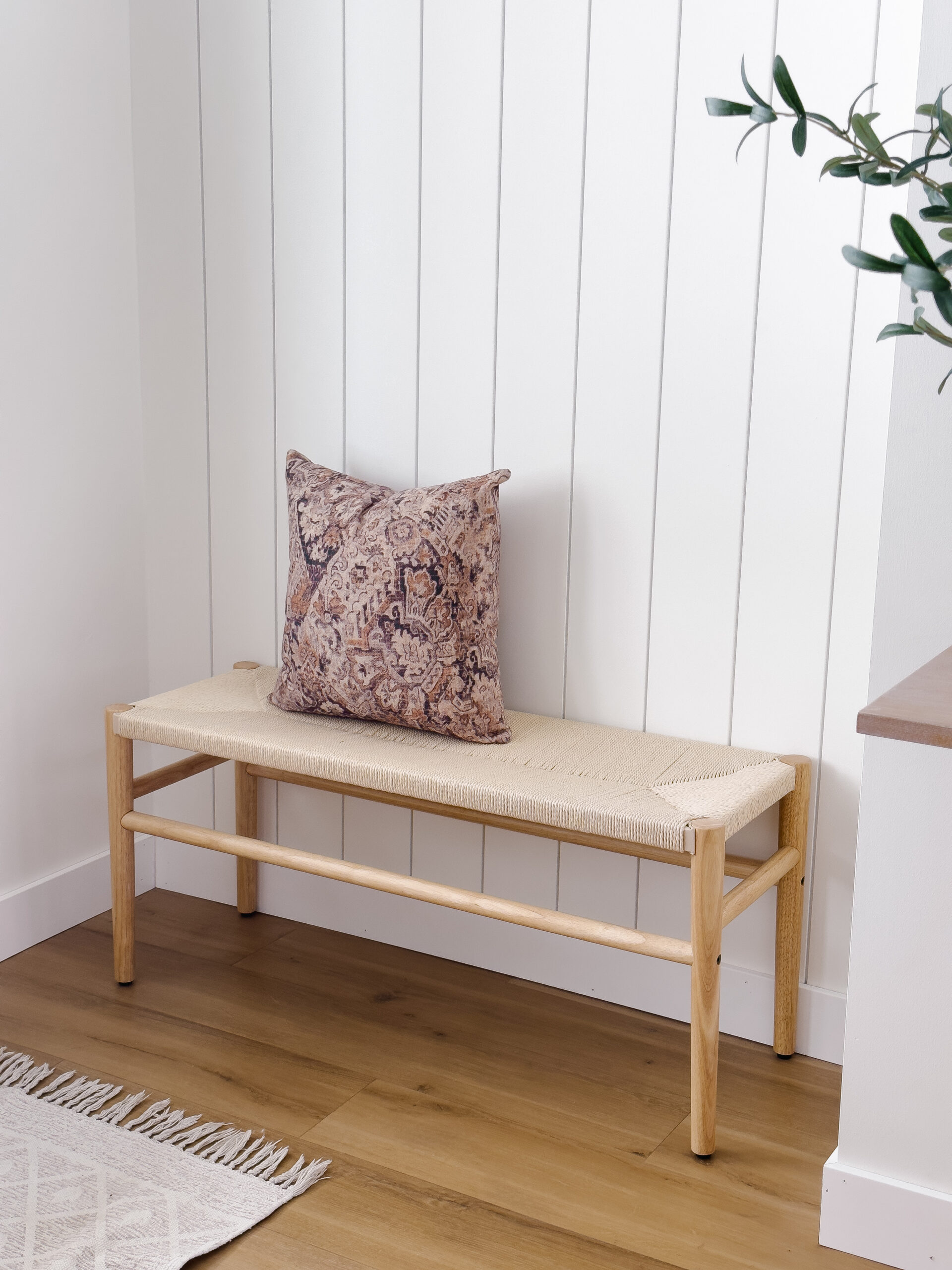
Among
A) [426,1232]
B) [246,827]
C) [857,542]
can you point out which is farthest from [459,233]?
[426,1232]

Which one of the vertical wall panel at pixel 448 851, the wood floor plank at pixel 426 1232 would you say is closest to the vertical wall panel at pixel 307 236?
the vertical wall panel at pixel 448 851

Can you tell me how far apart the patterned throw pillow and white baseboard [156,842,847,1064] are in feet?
1.62

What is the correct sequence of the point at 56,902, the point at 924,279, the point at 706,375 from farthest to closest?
1. the point at 56,902
2. the point at 706,375
3. the point at 924,279

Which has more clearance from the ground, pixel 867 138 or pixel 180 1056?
pixel 867 138

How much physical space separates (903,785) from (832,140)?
3.14ft

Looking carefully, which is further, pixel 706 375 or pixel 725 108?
pixel 706 375

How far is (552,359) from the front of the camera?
2086 millimetres

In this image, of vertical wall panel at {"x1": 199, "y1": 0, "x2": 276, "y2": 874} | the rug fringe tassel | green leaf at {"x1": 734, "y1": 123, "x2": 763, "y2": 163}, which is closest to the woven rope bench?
vertical wall panel at {"x1": 199, "y1": 0, "x2": 276, "y2": 874}

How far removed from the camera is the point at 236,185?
7.64 feet

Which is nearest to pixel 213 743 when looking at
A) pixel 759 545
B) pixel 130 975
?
pixel 130 975

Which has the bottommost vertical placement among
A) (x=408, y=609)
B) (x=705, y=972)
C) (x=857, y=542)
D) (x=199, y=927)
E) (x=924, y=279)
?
(x=199, y=927)

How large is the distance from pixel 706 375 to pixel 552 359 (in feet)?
0.91

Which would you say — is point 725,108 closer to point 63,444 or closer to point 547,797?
point 547,797

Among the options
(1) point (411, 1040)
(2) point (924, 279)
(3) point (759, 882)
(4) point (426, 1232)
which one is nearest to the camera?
(2) point (924, 279)
